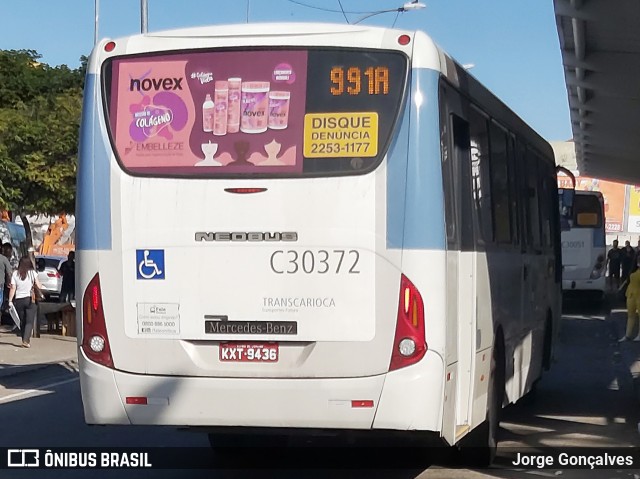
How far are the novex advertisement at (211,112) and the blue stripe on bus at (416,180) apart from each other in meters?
0.68

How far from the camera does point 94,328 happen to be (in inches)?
307

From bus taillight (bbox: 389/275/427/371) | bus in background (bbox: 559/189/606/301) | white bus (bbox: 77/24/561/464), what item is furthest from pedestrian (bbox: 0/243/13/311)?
bus in background (bbox: 559/189/606/301)

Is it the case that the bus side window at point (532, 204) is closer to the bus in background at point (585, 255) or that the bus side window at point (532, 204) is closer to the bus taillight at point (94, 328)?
the bus taillight at point (94, 328)

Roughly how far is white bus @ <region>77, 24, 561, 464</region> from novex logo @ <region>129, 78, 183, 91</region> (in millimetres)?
12

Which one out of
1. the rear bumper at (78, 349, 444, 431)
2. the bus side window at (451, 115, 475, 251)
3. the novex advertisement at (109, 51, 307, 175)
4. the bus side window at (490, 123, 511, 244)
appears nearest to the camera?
the rear bumper at (78, 349, 444, 431)

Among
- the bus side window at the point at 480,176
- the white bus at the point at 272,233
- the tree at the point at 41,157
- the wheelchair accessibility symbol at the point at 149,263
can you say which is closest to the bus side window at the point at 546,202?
the bus side window at the point at 480,176

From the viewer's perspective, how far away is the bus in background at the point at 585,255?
107 ft

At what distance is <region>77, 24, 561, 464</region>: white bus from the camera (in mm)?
7395

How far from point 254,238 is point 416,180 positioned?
Result: 3.81ft

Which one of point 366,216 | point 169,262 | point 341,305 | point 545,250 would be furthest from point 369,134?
point 545,250

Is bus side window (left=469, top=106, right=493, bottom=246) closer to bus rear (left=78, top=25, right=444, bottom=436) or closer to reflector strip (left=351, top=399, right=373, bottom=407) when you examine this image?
bus rear (left=78, top=25, right=444, bottom=436)

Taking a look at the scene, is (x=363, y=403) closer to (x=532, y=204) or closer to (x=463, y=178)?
(x=463, y=178)

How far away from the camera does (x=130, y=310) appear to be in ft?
25.3

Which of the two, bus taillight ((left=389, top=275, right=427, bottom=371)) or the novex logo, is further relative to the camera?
the novex logo
